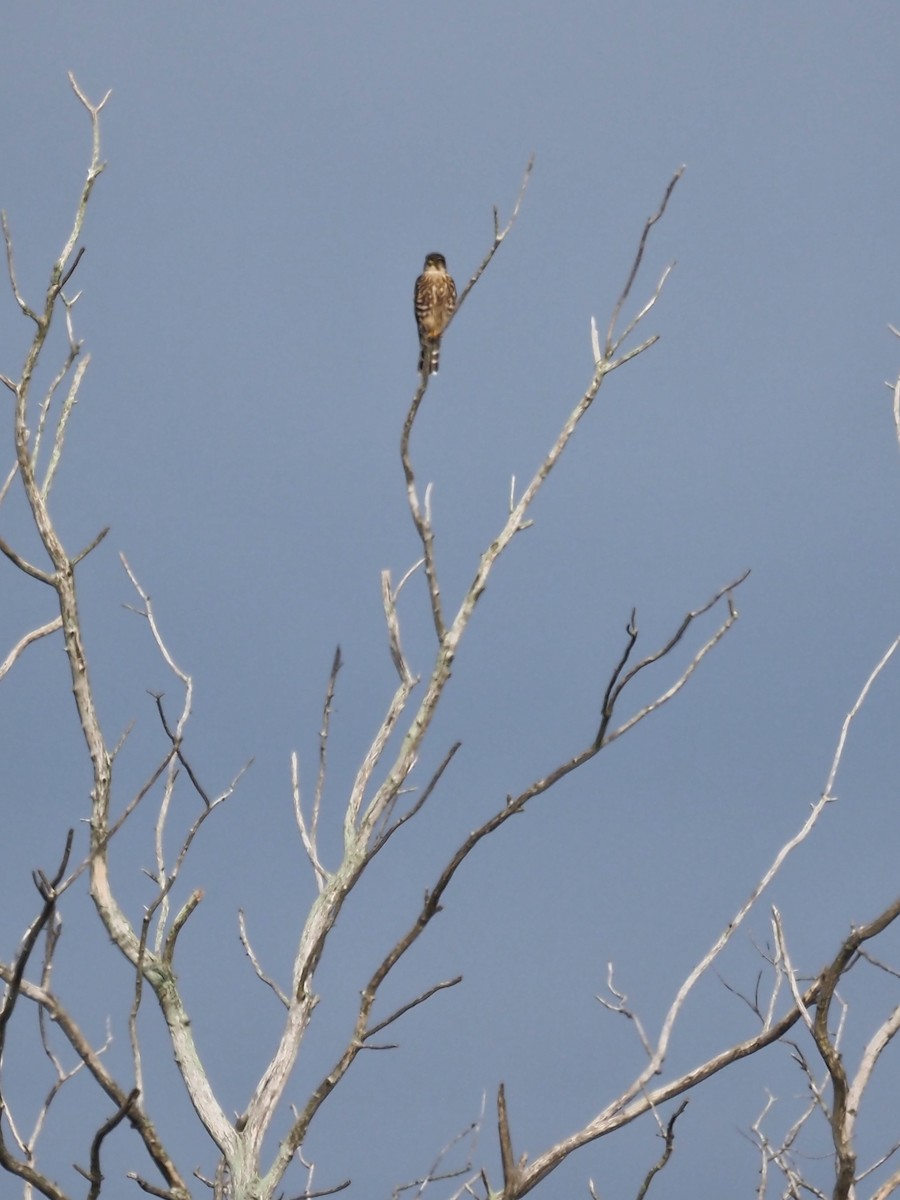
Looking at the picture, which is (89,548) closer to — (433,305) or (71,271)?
(71,271)

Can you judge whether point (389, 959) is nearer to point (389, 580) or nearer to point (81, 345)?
point (389, 580)

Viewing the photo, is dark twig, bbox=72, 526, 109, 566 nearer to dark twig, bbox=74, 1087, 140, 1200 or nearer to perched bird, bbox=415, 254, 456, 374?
dark twig, bbox=74, 1087, 140, 1200

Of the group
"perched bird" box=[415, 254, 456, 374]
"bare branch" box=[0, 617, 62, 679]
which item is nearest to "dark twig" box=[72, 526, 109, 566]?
"bare branch" box=[0, 617, 62, 679]

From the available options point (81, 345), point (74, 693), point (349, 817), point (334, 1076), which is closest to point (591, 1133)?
point (334, 1076)

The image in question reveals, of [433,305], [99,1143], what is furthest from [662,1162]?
[433,305]

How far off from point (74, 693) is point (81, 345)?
61.9 inches

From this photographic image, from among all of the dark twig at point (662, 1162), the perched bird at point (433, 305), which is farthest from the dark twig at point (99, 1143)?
the perched bird at point (433, 305)

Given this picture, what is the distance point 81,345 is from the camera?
224 inches

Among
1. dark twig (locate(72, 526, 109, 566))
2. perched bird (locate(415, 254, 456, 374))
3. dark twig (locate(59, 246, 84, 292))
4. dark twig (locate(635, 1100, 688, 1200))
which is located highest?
perched bird (locate(415, 254, 456, 374))

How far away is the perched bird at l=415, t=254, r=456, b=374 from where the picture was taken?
9.36m

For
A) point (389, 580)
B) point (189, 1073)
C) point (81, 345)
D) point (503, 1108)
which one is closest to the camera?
point (503, 1108)

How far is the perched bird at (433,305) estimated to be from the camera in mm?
9359

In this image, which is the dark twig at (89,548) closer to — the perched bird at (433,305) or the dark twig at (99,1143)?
the dark twig at (99,1143)

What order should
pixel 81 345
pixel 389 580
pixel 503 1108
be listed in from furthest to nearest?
pixel 81 345 < pixel 389 580 < pixel 503 1108
